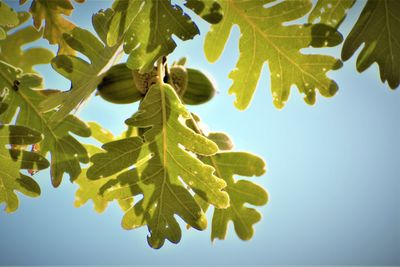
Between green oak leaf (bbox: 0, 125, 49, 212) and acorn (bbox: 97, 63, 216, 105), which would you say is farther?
acorn (bbox: 97, 63, 216, 105)

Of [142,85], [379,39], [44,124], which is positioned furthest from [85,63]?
[379,39]

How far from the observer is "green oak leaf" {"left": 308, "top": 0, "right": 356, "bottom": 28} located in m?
1.65

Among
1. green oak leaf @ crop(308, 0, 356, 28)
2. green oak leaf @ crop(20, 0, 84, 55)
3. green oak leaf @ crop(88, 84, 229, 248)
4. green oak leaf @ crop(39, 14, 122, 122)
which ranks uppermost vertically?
green oak leaf @ crop(20, 0, 84, 55)

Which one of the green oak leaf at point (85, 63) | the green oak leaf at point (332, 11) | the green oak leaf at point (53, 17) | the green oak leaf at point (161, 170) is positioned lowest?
the green oak leaf at point (161, 170)

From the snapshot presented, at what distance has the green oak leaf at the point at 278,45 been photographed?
1787mm

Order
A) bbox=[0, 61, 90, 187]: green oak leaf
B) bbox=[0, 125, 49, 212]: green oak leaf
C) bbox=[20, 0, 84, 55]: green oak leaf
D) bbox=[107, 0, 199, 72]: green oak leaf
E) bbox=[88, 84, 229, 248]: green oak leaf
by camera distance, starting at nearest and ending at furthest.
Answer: bbox=[107, 0, 199, 72]: green oak leaf → bbox=[88, 84, 229, 248]: green oak leaf → bbox=[0, 125, 49, 212]: green oak leaf → bbox=[0, 61, 90, 187]: green oak leaf → bbox=[20, 0, 84, 55]: green oak leaf

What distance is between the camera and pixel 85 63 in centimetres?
195

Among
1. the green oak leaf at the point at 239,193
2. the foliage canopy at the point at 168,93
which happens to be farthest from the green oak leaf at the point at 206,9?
the green oak leaf at the point at 239,193

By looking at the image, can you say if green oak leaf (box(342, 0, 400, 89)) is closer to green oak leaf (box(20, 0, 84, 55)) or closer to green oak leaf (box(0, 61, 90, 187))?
green oak leaf (box(0, 61, 90, 187))

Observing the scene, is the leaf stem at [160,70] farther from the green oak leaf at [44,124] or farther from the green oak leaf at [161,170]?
the green oak leaf at [44,124]

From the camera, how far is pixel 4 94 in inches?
83.0

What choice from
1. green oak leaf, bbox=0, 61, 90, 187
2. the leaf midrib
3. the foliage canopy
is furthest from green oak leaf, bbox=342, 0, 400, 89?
green oak leaf, bbox=0, 61, 90, 187

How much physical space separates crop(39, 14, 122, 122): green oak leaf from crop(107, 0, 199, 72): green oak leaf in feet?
0.78

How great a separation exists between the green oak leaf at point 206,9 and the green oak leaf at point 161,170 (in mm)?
345
